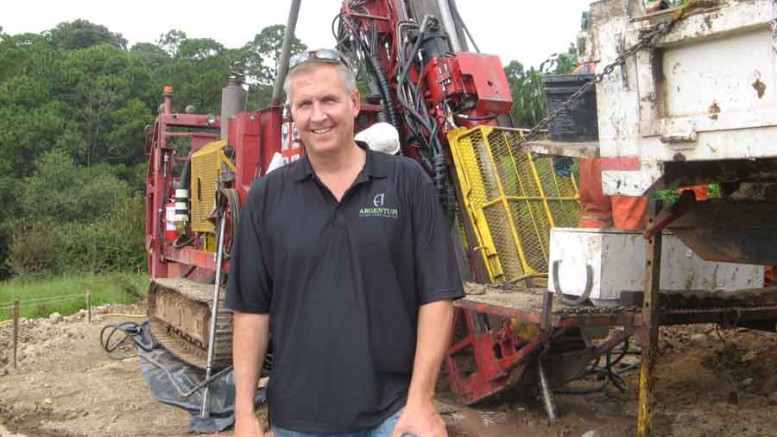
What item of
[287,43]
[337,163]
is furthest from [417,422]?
[287,43]

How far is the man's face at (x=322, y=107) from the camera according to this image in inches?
95.0

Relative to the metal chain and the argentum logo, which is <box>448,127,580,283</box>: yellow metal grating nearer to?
the metal chain

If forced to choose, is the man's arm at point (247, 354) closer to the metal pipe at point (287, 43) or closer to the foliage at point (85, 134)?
the metal pipe at point (287, 43)

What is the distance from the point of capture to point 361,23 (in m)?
6.95

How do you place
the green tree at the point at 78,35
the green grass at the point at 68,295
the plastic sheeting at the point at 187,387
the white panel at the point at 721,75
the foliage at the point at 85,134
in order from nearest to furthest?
the white panel at the point at 721,75 < the plastic sheeting at the point at 187,387 < the green grass at the point at 68,295 < the foliage at the point at 85,134 < the green tree at the point at 78,35

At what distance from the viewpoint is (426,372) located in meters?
2.34

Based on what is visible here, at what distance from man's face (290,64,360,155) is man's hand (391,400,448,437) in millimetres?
709

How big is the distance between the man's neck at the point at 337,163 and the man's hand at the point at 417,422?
0.65 meters

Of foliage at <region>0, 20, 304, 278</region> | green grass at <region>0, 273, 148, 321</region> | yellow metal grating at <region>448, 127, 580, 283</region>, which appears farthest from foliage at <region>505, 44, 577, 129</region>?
foliage at <region>0, 20, 304, 278</region>

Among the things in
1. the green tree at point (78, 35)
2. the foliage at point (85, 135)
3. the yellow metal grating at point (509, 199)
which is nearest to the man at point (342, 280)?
the yellow metal grating at point (509, 199)

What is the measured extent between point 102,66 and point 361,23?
3527 cm

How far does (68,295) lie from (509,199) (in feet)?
37.6

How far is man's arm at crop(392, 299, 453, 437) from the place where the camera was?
2309 mm

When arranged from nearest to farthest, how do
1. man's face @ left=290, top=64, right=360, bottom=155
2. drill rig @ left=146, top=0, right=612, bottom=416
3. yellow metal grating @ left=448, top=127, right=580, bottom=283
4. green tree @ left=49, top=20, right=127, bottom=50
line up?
1. man's face @ left=290, top=64, right=360, bottom=155
2. drill rig @ left=146, top=0, right=612, bottom=416
3. yellow metal grating @ left=448, top=127, right=580, bottom=283
4. green tree @ left=49, top=20, right=127, bottom=50
